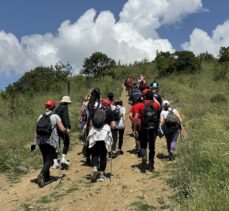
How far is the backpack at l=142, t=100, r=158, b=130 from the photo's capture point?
1014cm

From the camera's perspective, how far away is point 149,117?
10.2 m

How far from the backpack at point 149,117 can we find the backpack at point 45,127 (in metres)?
2.11

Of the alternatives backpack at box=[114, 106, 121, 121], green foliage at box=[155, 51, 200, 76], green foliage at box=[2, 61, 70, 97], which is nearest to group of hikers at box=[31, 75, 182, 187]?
backpack at box=[114, 106, 121, 121]

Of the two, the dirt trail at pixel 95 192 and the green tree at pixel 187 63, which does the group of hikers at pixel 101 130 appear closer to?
the dirt trail at pixel 95 192

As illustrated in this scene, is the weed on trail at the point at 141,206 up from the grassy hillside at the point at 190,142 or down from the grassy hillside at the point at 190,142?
down

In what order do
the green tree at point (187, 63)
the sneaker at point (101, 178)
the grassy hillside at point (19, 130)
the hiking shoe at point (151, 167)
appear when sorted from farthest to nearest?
the green tree at point (187, 63) < the grassy hillside at point (19, 130) < the hiking shoe at point (151, 167) < the sneaker at point (101, 178)

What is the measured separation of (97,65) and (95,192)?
121 feet

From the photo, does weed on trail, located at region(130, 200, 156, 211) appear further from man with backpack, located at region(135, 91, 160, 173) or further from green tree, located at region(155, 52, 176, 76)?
green tree, located at region(155, 52, 176, 76)

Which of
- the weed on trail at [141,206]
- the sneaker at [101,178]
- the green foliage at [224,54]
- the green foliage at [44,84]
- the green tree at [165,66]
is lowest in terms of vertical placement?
the weed on trail at [141,206]

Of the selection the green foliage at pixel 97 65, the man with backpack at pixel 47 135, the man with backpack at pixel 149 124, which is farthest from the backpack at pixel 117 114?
the green foliage at pixel 97 65

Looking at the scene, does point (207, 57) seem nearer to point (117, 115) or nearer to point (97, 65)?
point (97, 65)

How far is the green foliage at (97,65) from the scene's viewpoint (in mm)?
44459

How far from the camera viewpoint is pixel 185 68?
38469mm

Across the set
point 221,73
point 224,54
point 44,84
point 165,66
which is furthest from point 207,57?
point 44,84
